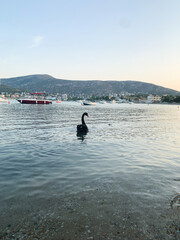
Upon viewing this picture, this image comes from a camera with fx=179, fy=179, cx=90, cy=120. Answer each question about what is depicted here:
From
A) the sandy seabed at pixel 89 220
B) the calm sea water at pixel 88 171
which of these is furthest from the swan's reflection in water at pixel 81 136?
the sandy seabed at pixel 89 220

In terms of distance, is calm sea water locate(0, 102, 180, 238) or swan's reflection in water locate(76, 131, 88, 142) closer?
calm sea water locate(0, 102, 180, 238)

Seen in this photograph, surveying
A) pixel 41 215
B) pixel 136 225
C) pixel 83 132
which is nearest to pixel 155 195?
pixel 136 225

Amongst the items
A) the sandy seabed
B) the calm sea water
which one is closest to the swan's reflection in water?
the calm sea water

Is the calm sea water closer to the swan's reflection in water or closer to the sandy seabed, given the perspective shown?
the sandy seabed

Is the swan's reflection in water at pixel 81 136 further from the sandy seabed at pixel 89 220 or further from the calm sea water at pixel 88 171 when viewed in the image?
the sandy seabed at pixel 89 220

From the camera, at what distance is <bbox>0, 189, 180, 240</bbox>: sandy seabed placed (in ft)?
14.3

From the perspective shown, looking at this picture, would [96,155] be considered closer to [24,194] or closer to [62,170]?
[62,170]

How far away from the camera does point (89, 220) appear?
4930mm

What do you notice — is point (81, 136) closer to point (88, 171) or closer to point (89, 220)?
point (88, 171)

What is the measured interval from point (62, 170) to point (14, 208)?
3.43 metres

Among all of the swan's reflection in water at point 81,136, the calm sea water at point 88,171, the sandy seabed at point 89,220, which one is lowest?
the swan's reflection in water at point 81,136

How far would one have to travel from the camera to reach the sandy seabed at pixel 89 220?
4.37 m

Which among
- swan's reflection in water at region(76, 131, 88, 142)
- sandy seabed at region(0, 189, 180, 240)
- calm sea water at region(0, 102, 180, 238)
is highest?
sandy seabed at region(0, 189, 180, 240)

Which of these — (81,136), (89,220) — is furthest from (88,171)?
(81,136)
